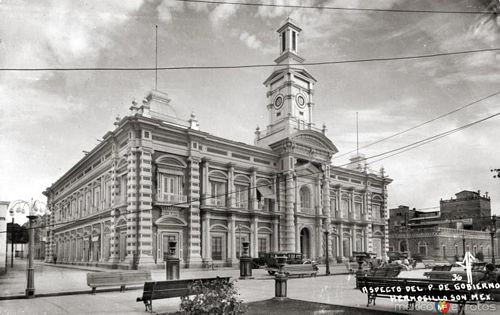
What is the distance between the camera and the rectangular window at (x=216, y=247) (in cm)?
3009

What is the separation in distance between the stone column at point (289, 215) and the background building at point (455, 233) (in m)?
20.6

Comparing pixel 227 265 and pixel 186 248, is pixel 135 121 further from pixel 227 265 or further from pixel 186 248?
pixel 227 265

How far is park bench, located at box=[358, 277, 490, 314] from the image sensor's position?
9852mm

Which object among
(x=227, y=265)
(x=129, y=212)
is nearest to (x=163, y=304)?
(x=129, y=212)

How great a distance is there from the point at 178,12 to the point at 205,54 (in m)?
1.64

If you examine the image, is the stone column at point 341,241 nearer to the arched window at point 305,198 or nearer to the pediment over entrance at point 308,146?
the arched window at point 305,198

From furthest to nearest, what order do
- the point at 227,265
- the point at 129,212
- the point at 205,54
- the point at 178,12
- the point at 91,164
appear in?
the point at 91,164, the point at 227,265, the point at 129,212, the point at 205,54, the point at 178,12

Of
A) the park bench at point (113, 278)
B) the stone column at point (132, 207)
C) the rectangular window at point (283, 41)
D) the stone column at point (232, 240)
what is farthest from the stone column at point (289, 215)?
the park bench at point (113, 278)

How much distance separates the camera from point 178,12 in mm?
10109

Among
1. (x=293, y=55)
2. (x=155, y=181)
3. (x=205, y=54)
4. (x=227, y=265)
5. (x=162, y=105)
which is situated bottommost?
(x=227, y=265)

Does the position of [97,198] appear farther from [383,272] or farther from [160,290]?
[383,272]

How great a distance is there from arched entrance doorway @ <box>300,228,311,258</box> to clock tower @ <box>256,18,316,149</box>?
8.77 meters

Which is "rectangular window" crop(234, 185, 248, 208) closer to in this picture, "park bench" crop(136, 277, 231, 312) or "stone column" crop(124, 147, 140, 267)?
"stone column" crop(124, 147, 140, 267)

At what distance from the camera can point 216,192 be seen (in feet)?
102
